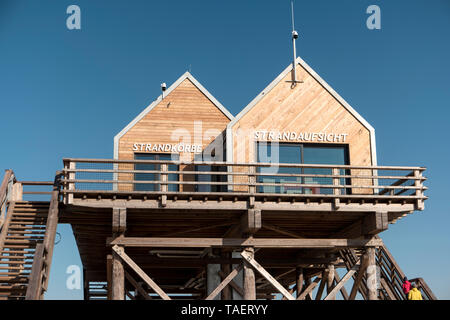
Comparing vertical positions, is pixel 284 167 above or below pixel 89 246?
above

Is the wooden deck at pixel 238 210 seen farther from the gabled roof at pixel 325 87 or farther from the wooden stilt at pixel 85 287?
the wooden stilt at pixel 85 287

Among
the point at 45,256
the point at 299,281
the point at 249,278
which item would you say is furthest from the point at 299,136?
the point at 45,256

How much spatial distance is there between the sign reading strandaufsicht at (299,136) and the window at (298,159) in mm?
202

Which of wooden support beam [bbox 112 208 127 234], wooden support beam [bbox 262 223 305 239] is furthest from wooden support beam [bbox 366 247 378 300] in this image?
wooden support beam [bbox 112 208 127 234]

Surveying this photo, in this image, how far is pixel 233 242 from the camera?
21.5 m

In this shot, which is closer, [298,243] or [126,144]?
[298,243]

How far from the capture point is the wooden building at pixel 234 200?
68.6 feet

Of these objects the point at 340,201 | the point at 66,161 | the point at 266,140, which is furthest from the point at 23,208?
the point at 340,201

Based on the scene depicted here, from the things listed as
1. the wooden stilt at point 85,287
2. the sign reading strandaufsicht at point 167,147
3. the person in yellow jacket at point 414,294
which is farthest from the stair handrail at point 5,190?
the person in yellow jacket at point 414,294

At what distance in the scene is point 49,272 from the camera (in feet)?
63.6

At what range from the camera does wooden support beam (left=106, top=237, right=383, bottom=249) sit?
21.0 metres

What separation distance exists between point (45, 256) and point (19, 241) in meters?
1.28
